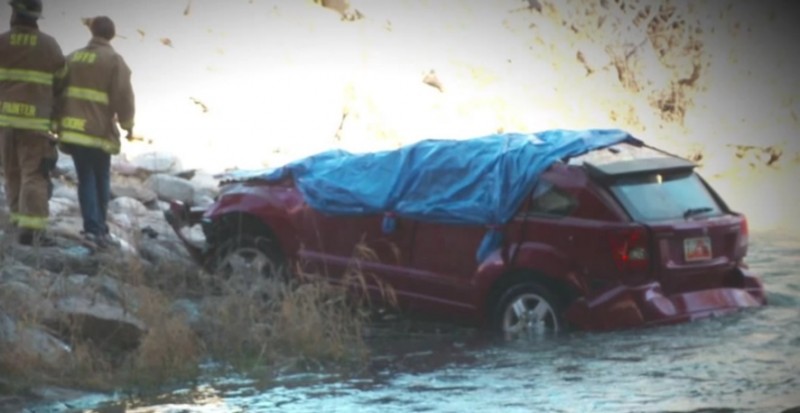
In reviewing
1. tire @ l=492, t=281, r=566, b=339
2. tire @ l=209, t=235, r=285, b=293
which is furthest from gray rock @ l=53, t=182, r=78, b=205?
tire @ l=492, t=281, r=566, b=339

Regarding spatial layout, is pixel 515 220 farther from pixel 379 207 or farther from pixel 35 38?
pixel 35 38

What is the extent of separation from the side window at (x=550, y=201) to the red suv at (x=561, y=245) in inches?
0.4

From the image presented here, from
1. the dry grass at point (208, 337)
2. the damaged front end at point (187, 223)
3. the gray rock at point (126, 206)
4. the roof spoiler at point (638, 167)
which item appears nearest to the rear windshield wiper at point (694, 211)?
the roof spoiler at point (638, 167)

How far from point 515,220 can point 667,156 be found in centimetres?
140

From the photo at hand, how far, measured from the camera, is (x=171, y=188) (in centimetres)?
2031

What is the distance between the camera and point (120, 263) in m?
13.7

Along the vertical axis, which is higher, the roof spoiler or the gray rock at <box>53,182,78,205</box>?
the gray rock at <box>53,182,78,205</box>

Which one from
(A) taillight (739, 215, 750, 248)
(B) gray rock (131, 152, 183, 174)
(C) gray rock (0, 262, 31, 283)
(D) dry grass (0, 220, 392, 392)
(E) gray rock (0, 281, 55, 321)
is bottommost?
(D) dry grass (0, 220, 392, 392)

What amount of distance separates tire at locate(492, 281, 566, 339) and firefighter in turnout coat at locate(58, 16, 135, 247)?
394 cm

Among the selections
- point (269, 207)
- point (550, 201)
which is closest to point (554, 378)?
point (550, 201)

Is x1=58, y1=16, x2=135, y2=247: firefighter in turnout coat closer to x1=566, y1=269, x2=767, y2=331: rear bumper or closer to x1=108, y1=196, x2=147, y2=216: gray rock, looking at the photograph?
x1=108, y1=196, x2=147, y2=216: gray rock

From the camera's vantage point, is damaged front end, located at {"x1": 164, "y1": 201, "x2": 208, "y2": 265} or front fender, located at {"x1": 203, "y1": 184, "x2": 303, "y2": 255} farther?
damaged front end, located at {"x1": 164, "y1": 201, "x2": 208, "y2": 265}

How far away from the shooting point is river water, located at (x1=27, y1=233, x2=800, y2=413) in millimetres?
9883

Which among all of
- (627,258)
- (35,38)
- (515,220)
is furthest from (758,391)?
(35,38)
